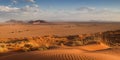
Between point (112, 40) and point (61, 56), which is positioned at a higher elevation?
point (61, 56)

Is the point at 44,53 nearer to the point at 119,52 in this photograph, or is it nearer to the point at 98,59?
the point at 98,59

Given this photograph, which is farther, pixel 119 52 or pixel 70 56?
pixel 119 52

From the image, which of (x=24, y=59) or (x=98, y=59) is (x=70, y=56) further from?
(x=24, y=59)

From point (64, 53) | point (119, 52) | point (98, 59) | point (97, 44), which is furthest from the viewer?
point (97, 44)

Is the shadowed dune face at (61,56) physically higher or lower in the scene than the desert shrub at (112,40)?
higher

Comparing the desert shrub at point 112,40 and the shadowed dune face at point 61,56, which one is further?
the desert shrub at point 112,40

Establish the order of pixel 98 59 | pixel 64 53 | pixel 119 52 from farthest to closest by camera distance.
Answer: pixel 119 52 < pixel 64 53 < pixel 98 59

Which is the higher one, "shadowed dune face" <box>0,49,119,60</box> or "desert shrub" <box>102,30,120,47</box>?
"shadowed dune face" <box>0,49,119,60</box>

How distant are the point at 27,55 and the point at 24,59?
522mm

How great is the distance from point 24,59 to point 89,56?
146 inches

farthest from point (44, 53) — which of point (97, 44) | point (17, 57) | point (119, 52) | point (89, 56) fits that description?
point (97, 44)

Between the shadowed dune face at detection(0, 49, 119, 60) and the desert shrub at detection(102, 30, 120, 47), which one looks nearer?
the shadowed dune face at detection(0, 49, 119, 60)

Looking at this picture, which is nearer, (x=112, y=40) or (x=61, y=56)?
(x=61, y=56)

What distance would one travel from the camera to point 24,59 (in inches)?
613
